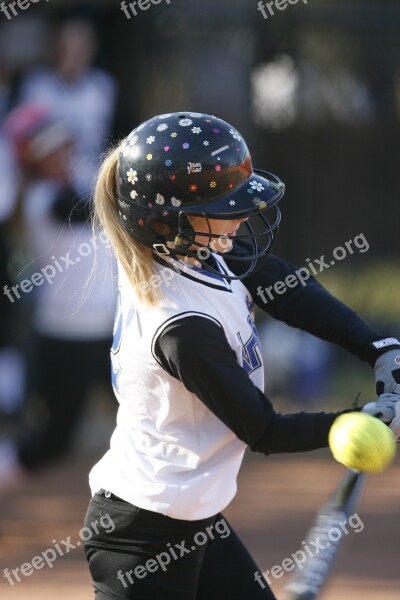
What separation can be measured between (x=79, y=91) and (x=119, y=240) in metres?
3.93

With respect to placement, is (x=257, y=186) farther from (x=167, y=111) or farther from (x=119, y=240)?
(x=167, y=111)

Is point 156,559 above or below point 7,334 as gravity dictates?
above

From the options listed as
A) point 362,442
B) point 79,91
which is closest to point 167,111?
point 79,91

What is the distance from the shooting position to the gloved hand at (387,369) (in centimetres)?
272

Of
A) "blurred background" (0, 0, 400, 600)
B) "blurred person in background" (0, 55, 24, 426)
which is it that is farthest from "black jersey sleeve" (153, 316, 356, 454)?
"blurred person in background" (0, 55, 24, 426)

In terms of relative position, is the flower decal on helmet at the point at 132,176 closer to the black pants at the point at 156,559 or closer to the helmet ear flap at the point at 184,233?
the helmet ear flap at the point at 184,233

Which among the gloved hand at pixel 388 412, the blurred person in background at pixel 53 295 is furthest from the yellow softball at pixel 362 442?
the blurred person in background at pixel 53 295

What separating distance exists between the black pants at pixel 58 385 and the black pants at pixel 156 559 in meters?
3.84

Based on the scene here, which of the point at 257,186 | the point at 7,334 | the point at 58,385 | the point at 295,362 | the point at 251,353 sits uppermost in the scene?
the point at 257,186

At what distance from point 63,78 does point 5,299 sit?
1.43m

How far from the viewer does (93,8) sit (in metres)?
6.66

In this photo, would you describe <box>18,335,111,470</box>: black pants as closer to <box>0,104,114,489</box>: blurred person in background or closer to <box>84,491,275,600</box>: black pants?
<box>0,104,114,489</box>: blurred person in background

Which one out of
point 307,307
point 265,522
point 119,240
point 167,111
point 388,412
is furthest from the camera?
point 167,111

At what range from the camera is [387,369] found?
110 inches
